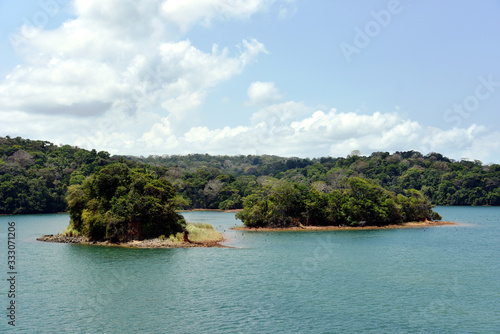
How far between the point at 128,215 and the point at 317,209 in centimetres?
3976

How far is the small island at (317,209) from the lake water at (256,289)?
2353 centimetres

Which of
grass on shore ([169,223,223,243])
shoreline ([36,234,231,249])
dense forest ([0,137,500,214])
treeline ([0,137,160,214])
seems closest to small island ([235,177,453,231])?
grass on shore ([169,223,223,243])

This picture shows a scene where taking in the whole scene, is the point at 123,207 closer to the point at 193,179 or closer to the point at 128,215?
the point at 128,215

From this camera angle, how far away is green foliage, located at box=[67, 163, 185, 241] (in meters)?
59.9

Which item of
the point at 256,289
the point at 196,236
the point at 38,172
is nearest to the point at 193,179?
the point at 38,172

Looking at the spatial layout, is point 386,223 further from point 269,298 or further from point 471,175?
point 471,175

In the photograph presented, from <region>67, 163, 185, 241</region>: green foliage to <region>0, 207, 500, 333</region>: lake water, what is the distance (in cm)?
422

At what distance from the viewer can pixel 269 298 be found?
33.4 meters

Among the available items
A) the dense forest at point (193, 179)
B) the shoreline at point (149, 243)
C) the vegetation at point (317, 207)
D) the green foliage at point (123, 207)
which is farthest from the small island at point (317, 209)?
the dense forest at point (193, 179)

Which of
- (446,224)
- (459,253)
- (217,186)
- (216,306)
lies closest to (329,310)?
(216,306)

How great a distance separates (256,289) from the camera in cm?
3619

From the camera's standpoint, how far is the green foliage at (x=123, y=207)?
59.9 m

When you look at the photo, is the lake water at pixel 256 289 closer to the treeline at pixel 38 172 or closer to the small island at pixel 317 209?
the small island at pixel 317 209

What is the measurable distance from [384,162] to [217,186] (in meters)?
78.8
